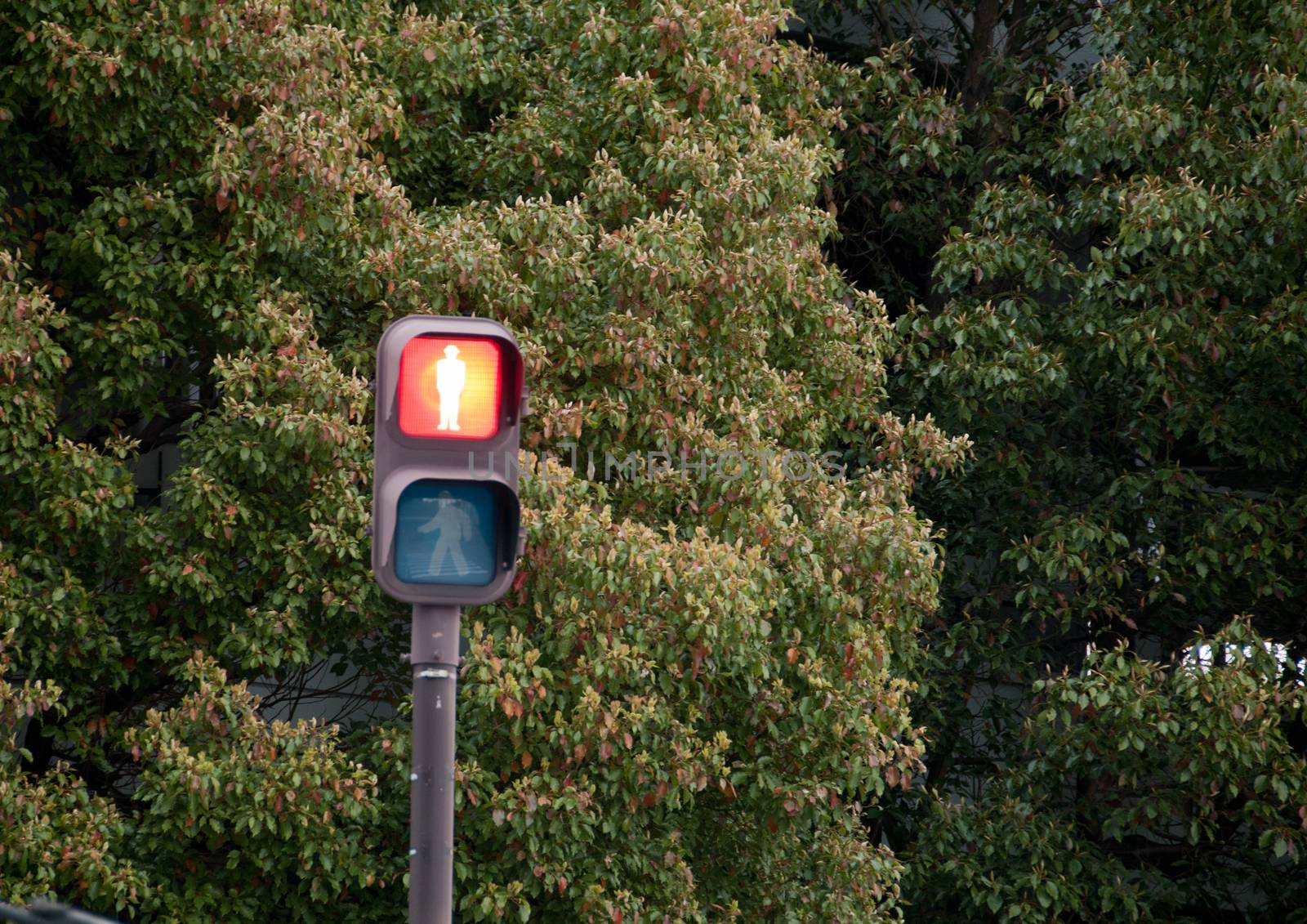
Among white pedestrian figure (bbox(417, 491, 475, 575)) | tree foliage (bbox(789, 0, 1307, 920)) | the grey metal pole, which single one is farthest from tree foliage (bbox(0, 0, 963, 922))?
white pedestrian figure (bbox(417, 491, 475, 575))

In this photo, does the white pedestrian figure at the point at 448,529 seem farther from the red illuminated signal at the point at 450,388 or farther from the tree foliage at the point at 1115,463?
the tree foliage at the point at 1115,463

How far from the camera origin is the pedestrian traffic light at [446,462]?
484 centimetres

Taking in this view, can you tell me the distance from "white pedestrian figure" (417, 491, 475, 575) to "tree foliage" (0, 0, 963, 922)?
15.6 ft

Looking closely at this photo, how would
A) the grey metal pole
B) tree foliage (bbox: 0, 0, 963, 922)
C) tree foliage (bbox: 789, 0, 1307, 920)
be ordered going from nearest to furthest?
the grey metal pole, tree foliage (bbox: 0, 0, 963, 922), tree foliage (bbox: 789, 0, 1307, 920)

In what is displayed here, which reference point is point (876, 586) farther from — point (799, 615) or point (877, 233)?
point (877, 233)

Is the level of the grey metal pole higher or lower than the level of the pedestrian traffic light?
lower

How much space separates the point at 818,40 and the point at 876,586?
7.49 metres

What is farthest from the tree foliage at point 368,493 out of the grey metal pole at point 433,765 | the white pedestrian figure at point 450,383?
the white pedestrian figure at point 450,383

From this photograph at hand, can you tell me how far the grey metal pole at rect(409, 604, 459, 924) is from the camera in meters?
4.83

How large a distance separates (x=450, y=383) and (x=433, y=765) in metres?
1.11

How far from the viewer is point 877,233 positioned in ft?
56.0

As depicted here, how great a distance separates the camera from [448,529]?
4.87m

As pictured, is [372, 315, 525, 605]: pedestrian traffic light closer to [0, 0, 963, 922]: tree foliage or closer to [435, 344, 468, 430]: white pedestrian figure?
[435, 344, 468, 430]: white pedestrian figure

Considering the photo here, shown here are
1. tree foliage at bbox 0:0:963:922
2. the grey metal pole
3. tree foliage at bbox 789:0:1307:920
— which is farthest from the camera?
tree foliage at bbox 789:0:1307:920
